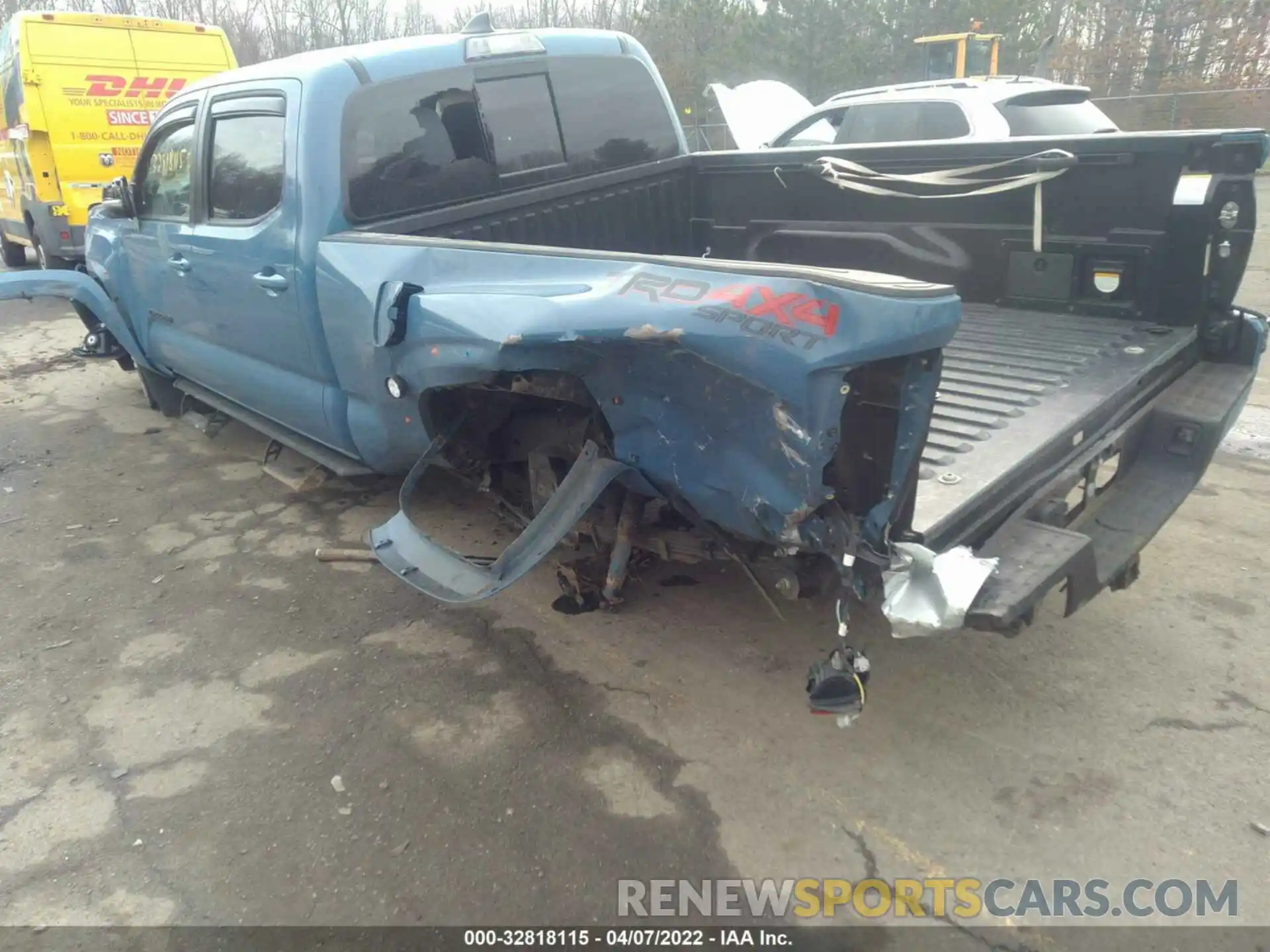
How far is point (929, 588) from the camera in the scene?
86.6 inches

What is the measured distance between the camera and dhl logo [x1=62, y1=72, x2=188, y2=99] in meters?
10.4

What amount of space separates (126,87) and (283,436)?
27.4 ft

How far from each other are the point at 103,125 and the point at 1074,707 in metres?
11.7

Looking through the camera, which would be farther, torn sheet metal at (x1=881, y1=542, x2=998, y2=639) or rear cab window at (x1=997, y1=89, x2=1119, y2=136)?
rear cab window at (x1=997, y1=89, x2=1119, y2=136)

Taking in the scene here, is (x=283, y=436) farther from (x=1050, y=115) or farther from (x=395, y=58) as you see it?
(x=1050, y=115)

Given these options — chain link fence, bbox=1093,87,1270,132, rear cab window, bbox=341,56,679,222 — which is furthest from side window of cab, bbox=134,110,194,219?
chain link fence, bbox=1093,87,1270,132

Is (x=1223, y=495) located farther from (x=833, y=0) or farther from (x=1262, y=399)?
(x=833, y=0)

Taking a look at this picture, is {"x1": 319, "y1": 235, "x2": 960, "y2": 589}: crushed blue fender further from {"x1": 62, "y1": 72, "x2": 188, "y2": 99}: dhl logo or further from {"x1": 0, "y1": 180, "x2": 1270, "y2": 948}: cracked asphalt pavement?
{"x1": 62, "y1": 72, "x2": 188, "y2": 99}: dhl logo

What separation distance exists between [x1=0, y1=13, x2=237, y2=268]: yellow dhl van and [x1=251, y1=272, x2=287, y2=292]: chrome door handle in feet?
26.0

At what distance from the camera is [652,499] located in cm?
311

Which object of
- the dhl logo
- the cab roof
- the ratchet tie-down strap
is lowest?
the ratchet tie-down strap

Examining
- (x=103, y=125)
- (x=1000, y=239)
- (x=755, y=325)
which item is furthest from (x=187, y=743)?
(x=103, y=125)

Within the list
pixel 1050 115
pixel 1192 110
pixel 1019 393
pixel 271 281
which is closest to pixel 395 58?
pixel 271 281

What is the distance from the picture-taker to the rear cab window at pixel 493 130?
3.74 metres
